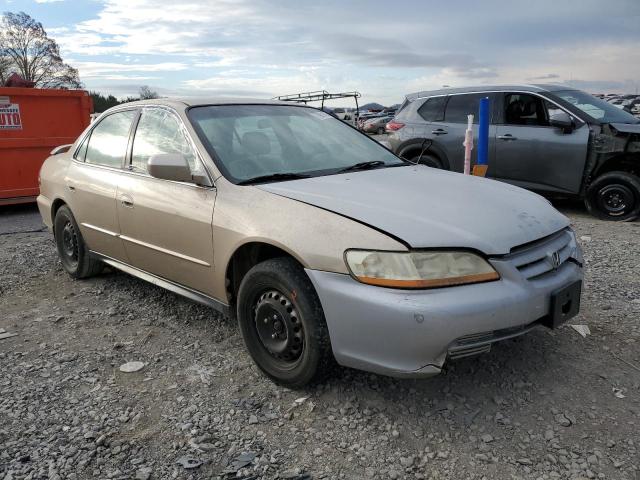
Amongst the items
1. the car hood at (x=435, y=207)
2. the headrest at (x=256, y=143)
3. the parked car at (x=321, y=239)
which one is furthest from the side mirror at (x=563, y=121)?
the headrest at (x=256, y=143)

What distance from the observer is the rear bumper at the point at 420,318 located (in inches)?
92.8

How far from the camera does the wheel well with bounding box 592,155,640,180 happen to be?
269 inches

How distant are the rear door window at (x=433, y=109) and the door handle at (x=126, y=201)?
211 inches

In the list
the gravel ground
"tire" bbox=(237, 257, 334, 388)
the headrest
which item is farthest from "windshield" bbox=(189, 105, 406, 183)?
the gravel ground

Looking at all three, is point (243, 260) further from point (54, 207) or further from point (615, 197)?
point (615, 197)

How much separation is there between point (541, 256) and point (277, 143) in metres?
1.76

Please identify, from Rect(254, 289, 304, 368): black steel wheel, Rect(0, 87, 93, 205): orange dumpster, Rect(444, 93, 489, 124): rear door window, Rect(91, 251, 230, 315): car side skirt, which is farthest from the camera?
Rect(0, 87, 93, 205): orange dumpster

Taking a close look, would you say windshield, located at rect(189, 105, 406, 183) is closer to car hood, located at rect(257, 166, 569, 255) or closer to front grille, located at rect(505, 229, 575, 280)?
car hood, located at rect(257, 166, 569, 255)

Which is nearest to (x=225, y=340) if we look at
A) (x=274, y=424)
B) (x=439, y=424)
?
(x=274, y=424)

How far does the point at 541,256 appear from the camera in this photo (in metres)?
2.70

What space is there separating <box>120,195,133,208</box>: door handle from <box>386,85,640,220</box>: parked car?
5.09 metres

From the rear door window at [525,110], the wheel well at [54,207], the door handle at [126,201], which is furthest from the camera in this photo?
the rear door window at [525,110]

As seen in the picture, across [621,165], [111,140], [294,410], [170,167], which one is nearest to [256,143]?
[170,167]

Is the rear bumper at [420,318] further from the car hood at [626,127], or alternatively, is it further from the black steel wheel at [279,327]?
the car hood at [626,127]
